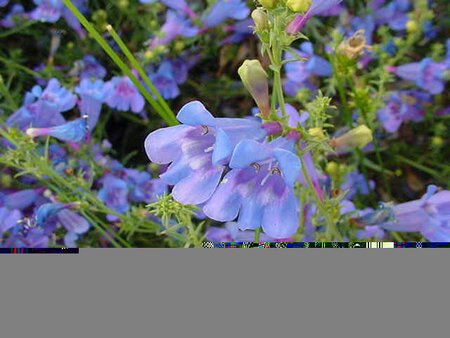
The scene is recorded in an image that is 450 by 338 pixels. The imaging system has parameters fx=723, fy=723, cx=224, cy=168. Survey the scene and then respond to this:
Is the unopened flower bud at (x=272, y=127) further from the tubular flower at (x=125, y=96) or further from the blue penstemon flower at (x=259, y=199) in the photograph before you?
the tubular flower at (x=125, y=96)

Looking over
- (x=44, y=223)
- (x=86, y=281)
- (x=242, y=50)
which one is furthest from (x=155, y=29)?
(x=86, y=281)

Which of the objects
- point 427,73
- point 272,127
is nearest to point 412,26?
point 427,73

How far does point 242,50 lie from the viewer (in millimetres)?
1670

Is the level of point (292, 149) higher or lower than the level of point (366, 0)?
lower

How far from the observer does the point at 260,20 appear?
79cm

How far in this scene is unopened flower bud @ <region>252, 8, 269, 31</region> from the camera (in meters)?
0.79

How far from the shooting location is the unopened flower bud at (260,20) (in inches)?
31.1

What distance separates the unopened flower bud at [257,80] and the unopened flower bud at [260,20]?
4 cm

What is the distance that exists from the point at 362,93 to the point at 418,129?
0.36m

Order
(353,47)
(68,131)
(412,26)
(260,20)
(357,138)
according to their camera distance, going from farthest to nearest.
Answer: (412,26), (68,131), (353,47), (357,138), (260,20)

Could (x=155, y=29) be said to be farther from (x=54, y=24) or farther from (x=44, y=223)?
(x=44, y=223)

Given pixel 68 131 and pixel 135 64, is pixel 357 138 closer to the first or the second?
pixel 135 64

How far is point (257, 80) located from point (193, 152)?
11 cm

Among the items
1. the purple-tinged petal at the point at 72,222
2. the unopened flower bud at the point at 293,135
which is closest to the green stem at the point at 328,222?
the unopened flower bud at the point at 293,135
